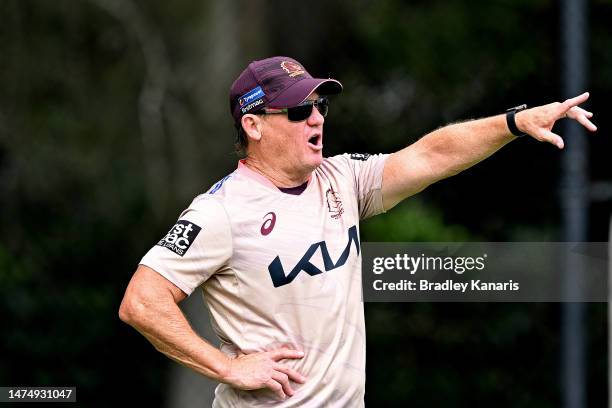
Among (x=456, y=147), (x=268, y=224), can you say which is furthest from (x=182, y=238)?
(x=456, y=147)

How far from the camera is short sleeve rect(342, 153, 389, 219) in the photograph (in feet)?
17.4

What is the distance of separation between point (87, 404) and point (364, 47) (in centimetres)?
517

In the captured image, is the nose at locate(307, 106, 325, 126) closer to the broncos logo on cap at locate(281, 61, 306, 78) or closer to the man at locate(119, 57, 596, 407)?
the man at locate(119, 57, 596, 407)

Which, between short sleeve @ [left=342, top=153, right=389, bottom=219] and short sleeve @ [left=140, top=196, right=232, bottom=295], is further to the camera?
short sleeve @ [left=342, top=153, right=389, bottom=219]

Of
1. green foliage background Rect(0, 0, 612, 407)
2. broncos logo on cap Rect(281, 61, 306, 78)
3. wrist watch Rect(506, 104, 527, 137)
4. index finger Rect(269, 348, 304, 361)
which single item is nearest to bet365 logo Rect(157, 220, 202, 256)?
index finger Rect(269, 348, 304, 361)

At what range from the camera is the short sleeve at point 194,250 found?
192 inches

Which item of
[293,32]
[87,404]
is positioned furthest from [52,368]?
[293,32]

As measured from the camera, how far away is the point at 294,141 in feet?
16.8

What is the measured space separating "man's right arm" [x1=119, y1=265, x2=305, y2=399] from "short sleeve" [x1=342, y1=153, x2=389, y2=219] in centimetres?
82

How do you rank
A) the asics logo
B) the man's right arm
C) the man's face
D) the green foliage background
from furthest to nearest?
the green foliage background, the man's face, the asics logo, the man's right arm

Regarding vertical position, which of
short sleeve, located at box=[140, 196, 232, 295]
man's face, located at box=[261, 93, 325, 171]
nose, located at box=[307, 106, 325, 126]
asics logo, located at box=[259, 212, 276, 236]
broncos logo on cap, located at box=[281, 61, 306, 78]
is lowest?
short sleeve, located at box=[140, 196, 232, 295]

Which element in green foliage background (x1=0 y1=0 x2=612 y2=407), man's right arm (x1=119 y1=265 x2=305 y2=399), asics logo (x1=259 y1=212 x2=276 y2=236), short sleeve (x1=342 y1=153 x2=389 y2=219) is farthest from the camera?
green foliage background (x1=0 y1=0 x2=612 y2=407)

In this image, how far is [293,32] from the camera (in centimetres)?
1360

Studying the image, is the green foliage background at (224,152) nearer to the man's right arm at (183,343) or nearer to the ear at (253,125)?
the ear at (253,125)
